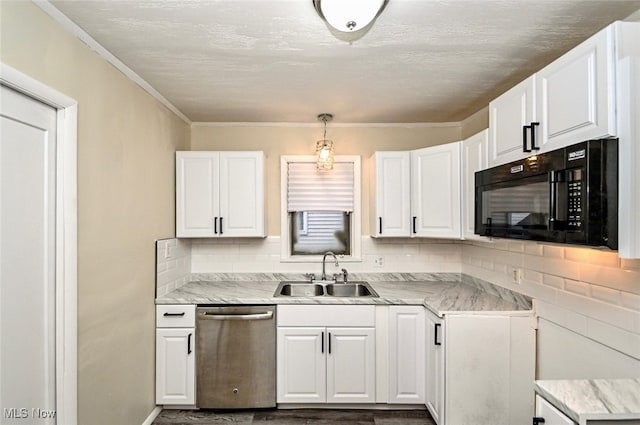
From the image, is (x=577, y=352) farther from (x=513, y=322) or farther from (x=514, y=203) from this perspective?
(x=514, y=203)

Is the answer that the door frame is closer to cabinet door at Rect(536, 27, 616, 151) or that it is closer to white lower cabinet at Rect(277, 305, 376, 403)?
white lower cabinet at Rect(277, 305, 376, 403)

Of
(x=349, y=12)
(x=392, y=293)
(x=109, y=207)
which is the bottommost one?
(x=392, y=293)

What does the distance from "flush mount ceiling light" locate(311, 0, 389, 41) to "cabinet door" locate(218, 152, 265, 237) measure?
1.69 m

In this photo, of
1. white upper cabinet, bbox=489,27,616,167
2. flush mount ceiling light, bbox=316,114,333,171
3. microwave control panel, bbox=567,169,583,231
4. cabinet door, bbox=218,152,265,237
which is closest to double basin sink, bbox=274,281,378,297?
cabinet door, bbox=218,152,265,237

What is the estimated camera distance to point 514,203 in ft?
6.23

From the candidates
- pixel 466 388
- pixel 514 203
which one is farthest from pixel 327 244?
pixel 514 203

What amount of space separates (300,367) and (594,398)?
1.97 m

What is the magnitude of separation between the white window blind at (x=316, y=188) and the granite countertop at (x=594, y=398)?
2.38 m

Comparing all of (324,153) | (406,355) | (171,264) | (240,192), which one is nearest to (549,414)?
(406,355)

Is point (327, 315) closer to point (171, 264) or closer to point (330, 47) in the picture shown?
point (171, 264)

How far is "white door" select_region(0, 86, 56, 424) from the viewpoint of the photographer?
4.89ft

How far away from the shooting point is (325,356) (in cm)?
285

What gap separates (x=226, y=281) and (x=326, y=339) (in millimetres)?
1201

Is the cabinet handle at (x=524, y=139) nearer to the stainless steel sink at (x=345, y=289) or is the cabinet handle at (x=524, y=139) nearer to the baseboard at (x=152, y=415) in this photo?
the stainless steel sink at (x=345, y=289)
